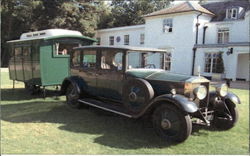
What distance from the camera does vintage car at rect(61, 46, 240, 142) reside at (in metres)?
4.83

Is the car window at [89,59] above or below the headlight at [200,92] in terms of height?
above

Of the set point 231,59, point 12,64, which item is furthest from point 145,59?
point 231,59

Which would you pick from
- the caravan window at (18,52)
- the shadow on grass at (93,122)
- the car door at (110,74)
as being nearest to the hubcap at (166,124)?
the shadow on grass at (93,122)

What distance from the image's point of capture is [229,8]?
2255cm

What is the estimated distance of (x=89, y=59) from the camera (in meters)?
6.95

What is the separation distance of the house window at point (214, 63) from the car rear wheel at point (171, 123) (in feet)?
57.4

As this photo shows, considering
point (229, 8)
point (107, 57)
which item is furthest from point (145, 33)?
point (107, 57)

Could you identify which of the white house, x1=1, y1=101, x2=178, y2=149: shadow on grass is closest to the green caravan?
x1=1, y1=101, x2=178, y2=149: shadow on grass

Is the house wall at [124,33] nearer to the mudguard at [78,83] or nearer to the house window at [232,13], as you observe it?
the house window at [232,13]

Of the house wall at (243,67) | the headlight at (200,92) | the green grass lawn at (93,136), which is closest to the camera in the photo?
the green grass lawn at (93,136)

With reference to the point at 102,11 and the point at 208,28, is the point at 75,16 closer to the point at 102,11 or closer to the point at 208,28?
the point at 102,11

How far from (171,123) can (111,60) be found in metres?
2.18

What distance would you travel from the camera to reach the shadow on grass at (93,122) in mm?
4885

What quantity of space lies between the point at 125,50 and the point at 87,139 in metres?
2.11
